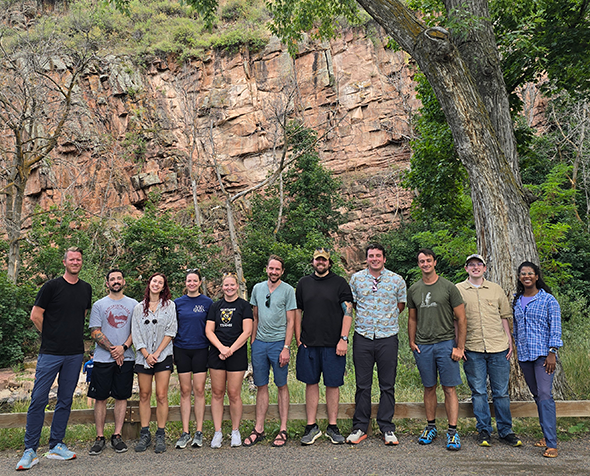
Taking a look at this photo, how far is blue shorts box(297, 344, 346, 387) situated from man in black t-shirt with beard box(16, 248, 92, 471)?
7.82 ft

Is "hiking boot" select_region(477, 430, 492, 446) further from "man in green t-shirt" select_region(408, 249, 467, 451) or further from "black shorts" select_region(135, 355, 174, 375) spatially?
"black shorts" select_region(135, 355, 174, 375)

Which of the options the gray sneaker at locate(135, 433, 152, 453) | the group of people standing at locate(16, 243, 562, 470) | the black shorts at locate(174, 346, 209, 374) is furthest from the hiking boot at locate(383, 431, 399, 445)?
the gray sneaker at locate(135, 433, 152, 453)

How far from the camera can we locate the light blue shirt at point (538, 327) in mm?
4516

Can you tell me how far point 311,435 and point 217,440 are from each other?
0.99 metres

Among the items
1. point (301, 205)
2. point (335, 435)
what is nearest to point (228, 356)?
point (335, 435)

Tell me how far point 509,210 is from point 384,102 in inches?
1161

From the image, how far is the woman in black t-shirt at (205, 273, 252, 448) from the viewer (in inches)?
192

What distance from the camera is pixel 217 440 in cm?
484

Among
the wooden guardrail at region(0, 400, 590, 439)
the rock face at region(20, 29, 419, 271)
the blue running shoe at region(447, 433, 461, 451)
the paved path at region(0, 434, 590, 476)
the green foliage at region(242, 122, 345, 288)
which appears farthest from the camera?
the rock face at region(20, 29, 419, 271)

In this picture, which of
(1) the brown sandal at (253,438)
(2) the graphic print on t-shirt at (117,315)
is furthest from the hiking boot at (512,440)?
(2) the graphic print on t-shirt at (117,315)

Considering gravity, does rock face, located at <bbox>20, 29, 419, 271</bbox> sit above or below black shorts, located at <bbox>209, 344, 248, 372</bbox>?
above

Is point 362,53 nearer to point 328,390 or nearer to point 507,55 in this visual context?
point 507,55

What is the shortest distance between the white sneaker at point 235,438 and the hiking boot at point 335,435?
37.1 inches

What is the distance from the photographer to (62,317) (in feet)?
15.8
